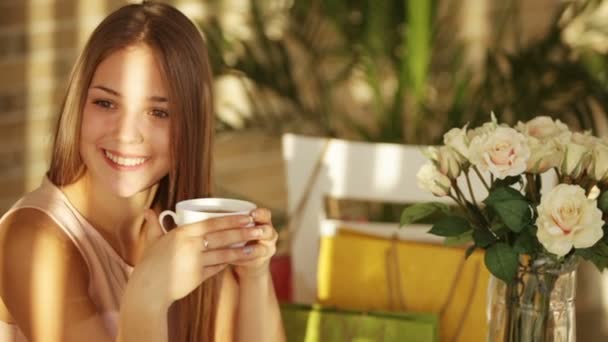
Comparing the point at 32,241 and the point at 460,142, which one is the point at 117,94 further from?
the point at 460,142

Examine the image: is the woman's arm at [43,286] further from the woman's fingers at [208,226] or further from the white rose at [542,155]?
the white rose at [542,155]

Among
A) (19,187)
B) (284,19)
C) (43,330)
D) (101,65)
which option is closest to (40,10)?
(19,187)

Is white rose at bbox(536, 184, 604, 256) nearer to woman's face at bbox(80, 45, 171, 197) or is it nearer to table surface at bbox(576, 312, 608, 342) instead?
woman's face at bbox(80, 45, 171, 197)

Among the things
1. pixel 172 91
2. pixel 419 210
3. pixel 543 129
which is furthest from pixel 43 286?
pixel 543 129

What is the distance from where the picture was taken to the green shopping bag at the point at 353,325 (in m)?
2.04

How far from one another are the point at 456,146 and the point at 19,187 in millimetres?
1801

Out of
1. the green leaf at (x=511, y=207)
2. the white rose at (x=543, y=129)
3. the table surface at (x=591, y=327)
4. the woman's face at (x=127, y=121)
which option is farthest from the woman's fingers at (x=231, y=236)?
the table surface at (x=591, y=327)

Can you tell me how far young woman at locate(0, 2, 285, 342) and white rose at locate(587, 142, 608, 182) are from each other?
1.61 ft

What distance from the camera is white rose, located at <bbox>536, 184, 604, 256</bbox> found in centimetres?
157

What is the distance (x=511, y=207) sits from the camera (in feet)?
5.39

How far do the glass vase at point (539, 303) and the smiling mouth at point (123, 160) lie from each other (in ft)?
1.94

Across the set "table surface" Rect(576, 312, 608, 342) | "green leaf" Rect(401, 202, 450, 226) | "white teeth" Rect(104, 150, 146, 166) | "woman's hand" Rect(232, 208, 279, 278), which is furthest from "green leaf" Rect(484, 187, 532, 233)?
"table surface" Rect(576, 312, 608, 342)

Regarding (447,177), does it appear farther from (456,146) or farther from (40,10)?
(40,10)

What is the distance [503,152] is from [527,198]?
0.34 feet
